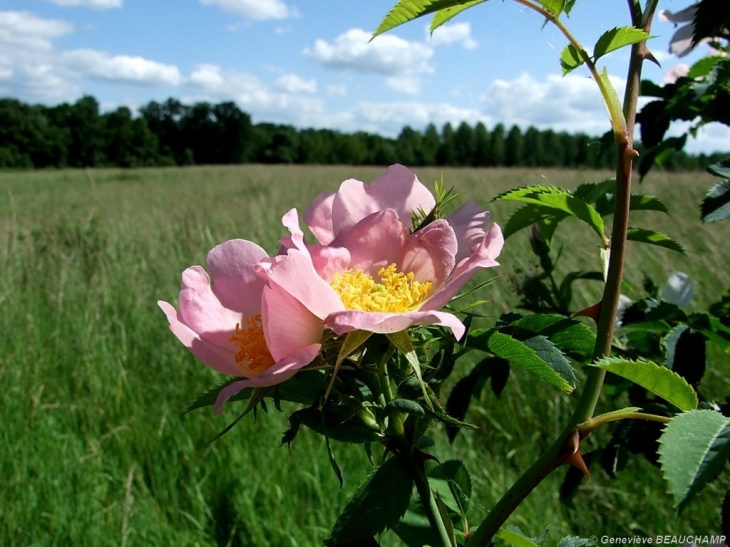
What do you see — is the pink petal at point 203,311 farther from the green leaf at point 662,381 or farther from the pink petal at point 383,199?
the green leaf at point 662,381

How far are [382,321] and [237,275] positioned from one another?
0.48ft

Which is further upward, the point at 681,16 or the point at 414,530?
the point at 681,16

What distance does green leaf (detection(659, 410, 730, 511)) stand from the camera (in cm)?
29

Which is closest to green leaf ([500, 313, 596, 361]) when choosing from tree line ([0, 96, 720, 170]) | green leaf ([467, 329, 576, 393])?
green leaf ([467, 329, 576, 393])

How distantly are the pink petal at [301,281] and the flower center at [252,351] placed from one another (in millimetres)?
66

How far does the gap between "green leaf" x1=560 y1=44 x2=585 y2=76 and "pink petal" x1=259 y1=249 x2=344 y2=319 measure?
229mm

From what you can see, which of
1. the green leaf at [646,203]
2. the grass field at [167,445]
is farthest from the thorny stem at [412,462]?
the grass field at [167,445]

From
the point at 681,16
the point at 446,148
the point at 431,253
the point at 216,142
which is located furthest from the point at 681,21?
the point at 446,148

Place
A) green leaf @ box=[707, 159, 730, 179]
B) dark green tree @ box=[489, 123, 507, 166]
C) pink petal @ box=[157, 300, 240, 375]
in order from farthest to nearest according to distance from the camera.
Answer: dark green tree @ box=[489, 123, 507, 166] → green leaf @ box=[707, 159, 730, 179] → pink petal @ box=[157, 300, 240, 375]

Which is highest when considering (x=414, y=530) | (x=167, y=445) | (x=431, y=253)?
(x=431, y=253)

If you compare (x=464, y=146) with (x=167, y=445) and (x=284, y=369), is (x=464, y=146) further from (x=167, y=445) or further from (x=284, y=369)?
(x=284, y=369)

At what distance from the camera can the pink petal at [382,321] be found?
320 mm

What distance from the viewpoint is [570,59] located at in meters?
0.42

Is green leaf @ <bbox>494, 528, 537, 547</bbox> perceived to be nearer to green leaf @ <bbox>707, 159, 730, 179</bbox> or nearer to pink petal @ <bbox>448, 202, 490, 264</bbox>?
pink petal @ <bbox>448, 202, 490, 264</bbox>
